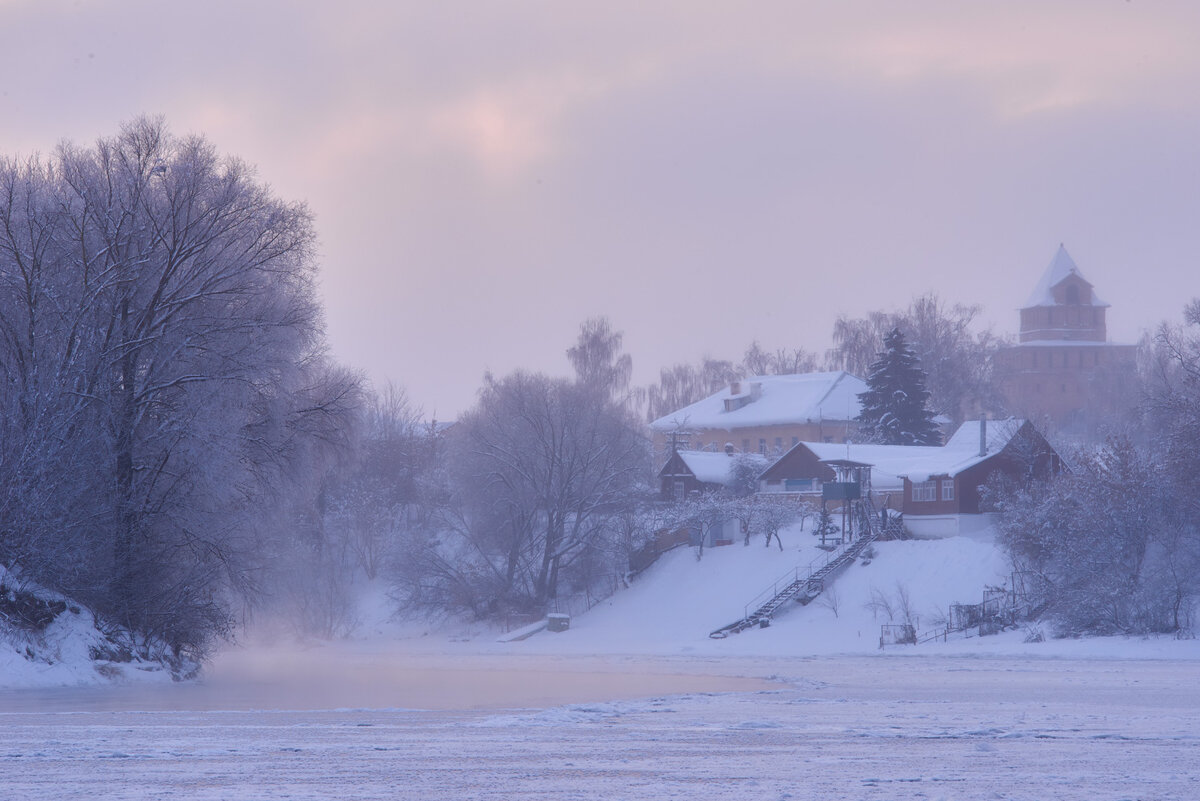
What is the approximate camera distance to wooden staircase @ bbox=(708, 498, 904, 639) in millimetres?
50312

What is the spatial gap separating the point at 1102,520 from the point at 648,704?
28954 mm

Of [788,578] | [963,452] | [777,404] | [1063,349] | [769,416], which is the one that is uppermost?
[1063,349]

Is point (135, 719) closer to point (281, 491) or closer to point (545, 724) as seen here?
point (545, 724)

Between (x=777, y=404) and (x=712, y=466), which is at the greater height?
(x=777, y=404)

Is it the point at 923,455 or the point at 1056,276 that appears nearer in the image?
the point at 923,455

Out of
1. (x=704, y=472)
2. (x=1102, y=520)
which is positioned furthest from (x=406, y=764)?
(x=704, y=472)

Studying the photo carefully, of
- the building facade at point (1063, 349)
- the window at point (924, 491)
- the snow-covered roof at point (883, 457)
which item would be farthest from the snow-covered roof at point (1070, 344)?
the window at point (924, 491)

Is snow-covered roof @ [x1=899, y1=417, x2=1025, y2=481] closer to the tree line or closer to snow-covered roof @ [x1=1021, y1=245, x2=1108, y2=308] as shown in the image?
the tree line

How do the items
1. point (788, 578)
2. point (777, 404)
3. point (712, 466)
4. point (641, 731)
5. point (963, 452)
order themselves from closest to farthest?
point (641, 731) → point (788, 578) → point (963, 452) → point (712, 466) → point (777, 404)

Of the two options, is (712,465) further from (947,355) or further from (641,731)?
(641,731)

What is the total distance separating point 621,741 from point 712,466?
6215 centimetres

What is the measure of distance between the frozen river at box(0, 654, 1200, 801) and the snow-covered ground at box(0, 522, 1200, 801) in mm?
48

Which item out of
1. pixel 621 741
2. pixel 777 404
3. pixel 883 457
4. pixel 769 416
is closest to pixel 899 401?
pixel 883 457

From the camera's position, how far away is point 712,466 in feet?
250
